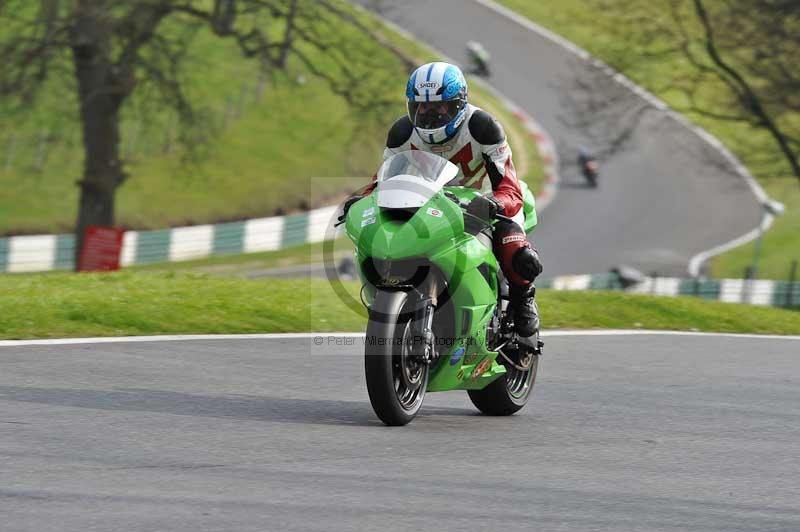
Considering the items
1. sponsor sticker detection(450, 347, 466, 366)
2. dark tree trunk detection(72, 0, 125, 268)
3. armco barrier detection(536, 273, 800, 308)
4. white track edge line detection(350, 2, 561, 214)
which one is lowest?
white track edge line detection(350, 2, 561, 214)

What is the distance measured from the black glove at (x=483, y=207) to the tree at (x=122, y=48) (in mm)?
14955

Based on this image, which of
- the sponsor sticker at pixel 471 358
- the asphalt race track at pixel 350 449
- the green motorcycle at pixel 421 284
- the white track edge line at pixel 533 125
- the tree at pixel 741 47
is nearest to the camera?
the asphalt race track at pixel 350 449

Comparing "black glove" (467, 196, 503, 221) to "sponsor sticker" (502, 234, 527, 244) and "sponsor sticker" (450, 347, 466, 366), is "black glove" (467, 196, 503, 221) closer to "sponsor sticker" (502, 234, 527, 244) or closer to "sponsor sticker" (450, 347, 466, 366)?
"sponsor sticker" (502, 234, 527, 244)

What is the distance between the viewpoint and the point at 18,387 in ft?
25.2

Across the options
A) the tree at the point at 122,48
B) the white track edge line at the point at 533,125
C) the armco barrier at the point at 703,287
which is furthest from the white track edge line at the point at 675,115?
the tree at the point at 122,48

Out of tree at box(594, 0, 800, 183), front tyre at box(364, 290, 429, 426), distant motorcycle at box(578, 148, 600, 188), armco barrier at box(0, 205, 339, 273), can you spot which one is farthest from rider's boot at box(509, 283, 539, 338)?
distant motorcycle at box(578, 148, 600, 188)

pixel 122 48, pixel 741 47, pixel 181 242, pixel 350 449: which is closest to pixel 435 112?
pixel 350 449

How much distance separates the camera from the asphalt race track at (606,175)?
36750mm

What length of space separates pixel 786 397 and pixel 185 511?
5.37 meters

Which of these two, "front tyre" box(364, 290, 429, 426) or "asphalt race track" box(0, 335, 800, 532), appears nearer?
"asphalt race track" box(0, 335, 800, 532)

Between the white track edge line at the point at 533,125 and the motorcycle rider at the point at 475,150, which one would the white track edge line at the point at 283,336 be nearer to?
the motorcycle rider at the point at 475,150

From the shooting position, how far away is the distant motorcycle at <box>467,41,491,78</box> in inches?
1896

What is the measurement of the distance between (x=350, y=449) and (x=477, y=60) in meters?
42.7

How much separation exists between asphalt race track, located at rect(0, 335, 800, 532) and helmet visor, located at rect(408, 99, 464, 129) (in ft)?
5.41
